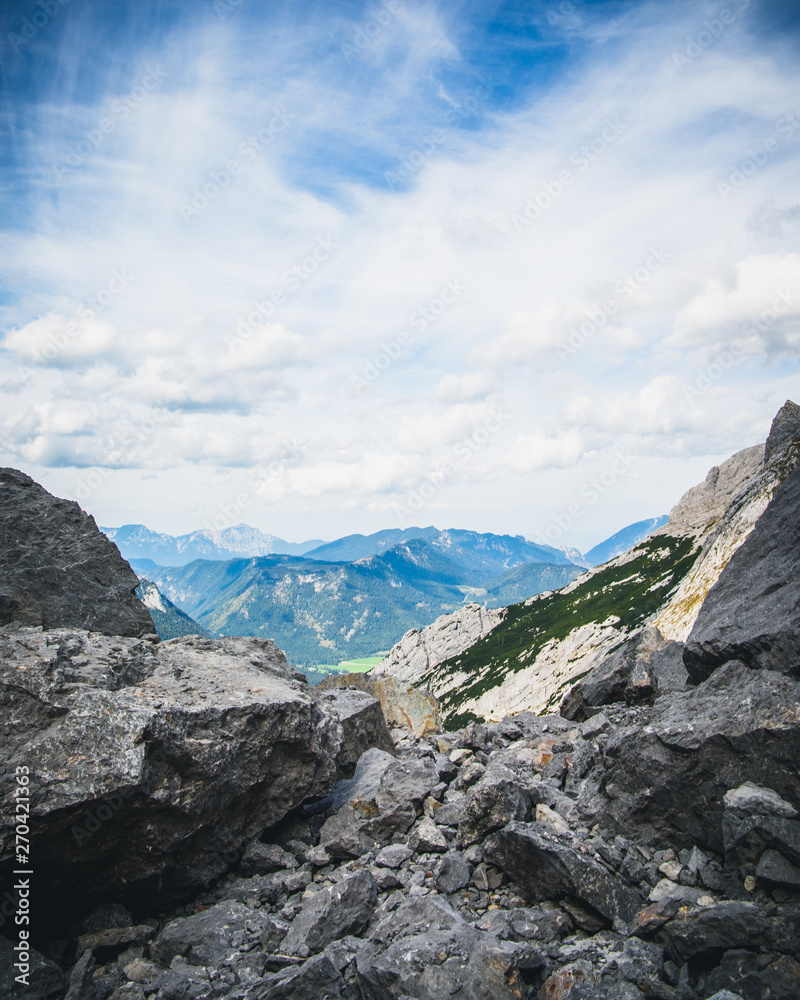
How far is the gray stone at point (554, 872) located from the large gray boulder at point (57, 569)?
595 inches

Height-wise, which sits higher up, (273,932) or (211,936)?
(211,936)

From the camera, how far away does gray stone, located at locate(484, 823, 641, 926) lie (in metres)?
10.8

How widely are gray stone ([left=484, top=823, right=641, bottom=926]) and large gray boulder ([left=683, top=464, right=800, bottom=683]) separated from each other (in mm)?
7296

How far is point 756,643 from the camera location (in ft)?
50.5

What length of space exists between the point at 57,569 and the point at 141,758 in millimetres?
10122

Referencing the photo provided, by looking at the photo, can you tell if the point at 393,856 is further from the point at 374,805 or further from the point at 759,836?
the point at 759,836

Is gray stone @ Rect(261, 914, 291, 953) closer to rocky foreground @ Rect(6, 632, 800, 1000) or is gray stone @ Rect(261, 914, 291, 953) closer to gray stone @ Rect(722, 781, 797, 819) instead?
rocky foreground @ Rect(6, 632, 800, 1000)

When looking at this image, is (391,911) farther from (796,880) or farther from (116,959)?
(796,880)

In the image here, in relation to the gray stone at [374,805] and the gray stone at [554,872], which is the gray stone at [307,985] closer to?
the gray stone at [554,872]

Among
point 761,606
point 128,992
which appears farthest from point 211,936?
point 761,606

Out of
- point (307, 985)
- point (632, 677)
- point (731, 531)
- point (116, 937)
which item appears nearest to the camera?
point (307, 985)

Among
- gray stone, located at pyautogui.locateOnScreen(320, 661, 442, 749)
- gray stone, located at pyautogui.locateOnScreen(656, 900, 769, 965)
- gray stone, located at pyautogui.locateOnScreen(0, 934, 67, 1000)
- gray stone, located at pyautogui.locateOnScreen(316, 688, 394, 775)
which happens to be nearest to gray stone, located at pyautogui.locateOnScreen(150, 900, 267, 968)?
gray stone, located at pyautogui.locateOnScreen(0, 934, 67, 1000)

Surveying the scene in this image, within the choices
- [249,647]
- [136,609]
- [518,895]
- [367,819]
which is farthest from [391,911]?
[136,609]

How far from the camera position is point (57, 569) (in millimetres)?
19578
